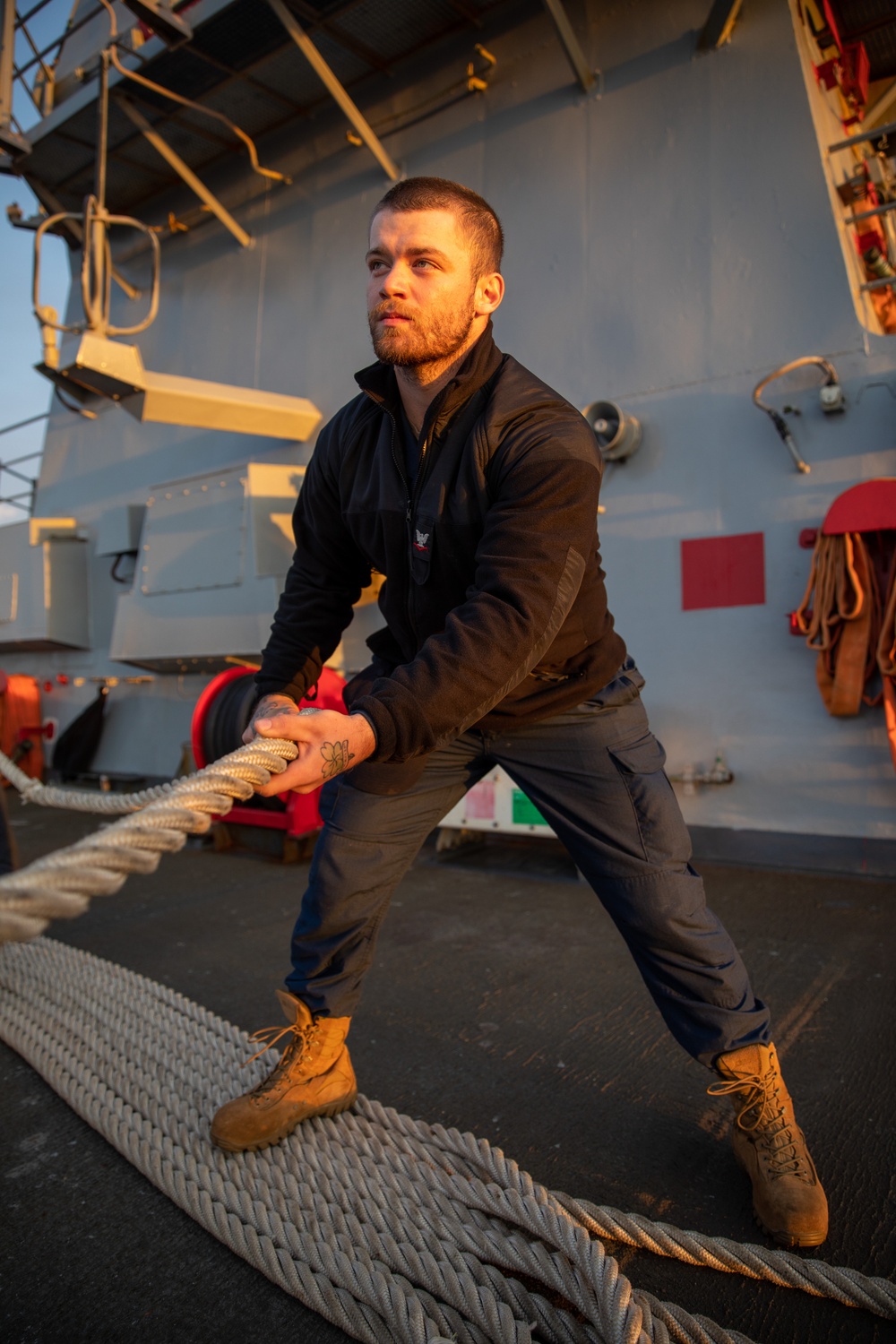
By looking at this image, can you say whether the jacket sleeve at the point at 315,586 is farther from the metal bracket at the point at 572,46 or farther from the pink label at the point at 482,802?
the metal bracket at the point at 572,46

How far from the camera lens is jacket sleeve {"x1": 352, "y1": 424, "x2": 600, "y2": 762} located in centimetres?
128

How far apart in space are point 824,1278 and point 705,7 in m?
5.34

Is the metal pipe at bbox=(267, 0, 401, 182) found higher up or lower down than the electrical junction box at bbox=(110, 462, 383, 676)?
higher up

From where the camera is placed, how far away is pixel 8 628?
720 centimetres

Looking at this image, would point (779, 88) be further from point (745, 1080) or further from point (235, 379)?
point (745, 1080)

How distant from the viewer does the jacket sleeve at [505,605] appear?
1.28m

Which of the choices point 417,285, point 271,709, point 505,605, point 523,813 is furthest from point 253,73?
point 505,605

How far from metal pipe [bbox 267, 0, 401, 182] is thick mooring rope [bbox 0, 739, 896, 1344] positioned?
5430 millimetres

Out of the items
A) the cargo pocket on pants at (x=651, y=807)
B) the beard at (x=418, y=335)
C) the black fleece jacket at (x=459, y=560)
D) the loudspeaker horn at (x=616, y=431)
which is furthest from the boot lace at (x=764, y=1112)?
the loudspeaker horn at (x=616, y=431)

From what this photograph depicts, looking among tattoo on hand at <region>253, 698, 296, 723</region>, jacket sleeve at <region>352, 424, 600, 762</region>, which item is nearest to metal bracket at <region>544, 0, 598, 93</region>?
jacket sleeve at <region>352, 424, 600, 762</region>

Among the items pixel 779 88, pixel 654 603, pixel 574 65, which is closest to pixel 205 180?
pixel 574 65

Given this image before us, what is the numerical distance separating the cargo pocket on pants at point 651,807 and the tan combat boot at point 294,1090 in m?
0.76

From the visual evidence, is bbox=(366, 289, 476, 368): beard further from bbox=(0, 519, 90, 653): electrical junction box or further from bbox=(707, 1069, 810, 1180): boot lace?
bbox=(0, 519, 90, 653): electrical junction box

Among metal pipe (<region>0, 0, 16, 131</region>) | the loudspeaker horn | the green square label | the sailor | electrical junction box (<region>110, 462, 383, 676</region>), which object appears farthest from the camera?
metal pipe (<region>0, 0, 16, 131</region>)
